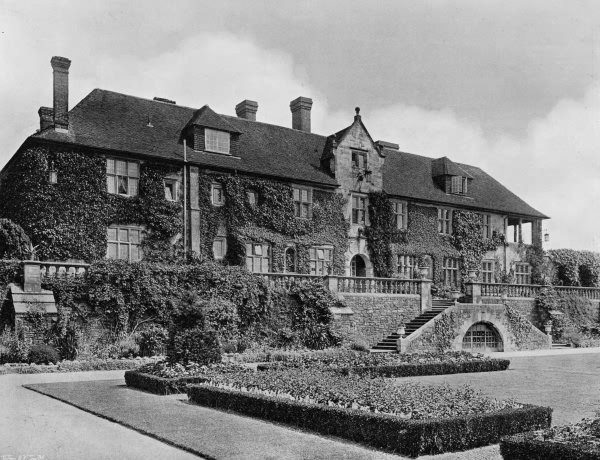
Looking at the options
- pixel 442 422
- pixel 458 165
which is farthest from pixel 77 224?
pixel 458 165

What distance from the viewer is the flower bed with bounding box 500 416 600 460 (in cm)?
767

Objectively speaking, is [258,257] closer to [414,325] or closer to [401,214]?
[414,325]

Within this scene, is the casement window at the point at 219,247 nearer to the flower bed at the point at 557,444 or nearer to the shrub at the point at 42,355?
the shrub at the point at 42,355

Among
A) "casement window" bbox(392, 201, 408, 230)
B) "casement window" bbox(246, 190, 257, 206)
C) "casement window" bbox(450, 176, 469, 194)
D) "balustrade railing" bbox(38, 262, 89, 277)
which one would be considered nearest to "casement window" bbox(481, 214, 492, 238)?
"casement window" bbox(450, 176, 469, 194)

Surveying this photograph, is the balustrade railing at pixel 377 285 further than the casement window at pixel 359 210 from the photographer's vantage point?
No

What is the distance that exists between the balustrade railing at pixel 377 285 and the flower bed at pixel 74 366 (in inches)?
420

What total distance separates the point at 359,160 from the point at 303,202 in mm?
4483

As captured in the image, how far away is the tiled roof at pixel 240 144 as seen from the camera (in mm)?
29984

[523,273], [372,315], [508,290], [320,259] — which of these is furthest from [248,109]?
[523,273]

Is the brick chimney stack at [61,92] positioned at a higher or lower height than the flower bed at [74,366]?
higher

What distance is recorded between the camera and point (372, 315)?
3066cm

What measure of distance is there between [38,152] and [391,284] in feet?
54.2

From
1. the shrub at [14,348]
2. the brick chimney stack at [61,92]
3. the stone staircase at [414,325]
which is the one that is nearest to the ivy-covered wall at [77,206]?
the brick chimney stack at [61,92]

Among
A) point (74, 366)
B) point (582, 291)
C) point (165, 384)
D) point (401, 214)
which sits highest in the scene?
point (401, 214)
